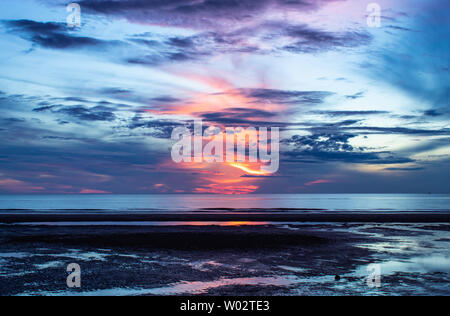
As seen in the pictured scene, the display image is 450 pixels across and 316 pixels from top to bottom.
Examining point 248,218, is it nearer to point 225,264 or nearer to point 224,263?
point 224,263

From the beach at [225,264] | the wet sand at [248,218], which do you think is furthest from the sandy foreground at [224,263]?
the wet sand at [248,218]

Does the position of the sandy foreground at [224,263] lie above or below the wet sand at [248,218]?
above

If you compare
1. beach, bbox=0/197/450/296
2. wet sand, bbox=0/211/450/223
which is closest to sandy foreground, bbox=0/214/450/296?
beach, bbox=0/197/450/296

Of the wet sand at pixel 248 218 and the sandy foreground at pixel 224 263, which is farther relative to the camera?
the wet sand at pixel 248 218

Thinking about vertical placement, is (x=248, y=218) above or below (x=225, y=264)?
below

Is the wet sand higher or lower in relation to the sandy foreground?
lower

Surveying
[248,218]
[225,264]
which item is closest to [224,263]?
[225,264]

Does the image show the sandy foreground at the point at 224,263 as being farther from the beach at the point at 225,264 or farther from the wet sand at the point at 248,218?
the wet sand at the point at 248,218

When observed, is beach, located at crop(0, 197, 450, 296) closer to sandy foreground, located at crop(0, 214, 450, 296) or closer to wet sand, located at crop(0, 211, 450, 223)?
sandy foreground, located at crop(0, 214, 450, 296)

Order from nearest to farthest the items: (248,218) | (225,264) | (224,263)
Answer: (225,264)
(224,263)
(248,218)

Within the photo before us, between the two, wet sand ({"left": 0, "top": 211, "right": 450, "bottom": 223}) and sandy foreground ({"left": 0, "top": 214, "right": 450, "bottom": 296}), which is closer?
sandy foreground ({"left": 0, "top": 214, "right": 450, "bottom": 296})

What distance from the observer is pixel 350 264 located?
1956 cm

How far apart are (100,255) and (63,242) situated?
22.3ft

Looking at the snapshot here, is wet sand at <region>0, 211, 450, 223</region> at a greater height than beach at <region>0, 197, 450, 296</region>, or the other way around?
beach at <region>0, 197, 450, 296</region>
